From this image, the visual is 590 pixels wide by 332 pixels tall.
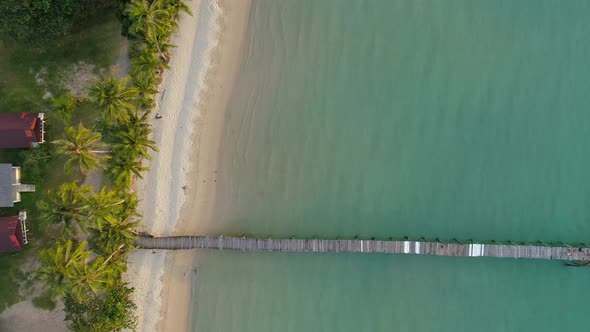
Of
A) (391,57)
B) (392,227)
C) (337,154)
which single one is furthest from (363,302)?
(391,57)

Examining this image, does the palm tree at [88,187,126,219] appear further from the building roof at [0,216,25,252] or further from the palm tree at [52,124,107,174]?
the building roof at [0,216,25,252]

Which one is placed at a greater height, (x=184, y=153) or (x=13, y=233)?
(x=184, y=153)

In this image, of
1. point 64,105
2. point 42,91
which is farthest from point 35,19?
point 64,105

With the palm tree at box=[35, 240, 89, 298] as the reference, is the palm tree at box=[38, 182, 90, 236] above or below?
above

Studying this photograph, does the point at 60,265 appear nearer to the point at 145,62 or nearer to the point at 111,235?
the point at 111,235

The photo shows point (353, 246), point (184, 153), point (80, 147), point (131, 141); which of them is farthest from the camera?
point (184, 153)

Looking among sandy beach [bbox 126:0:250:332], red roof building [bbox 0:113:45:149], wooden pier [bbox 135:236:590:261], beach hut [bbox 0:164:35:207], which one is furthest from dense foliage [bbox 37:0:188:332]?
beach hut [bbox 0:164:35:207]
